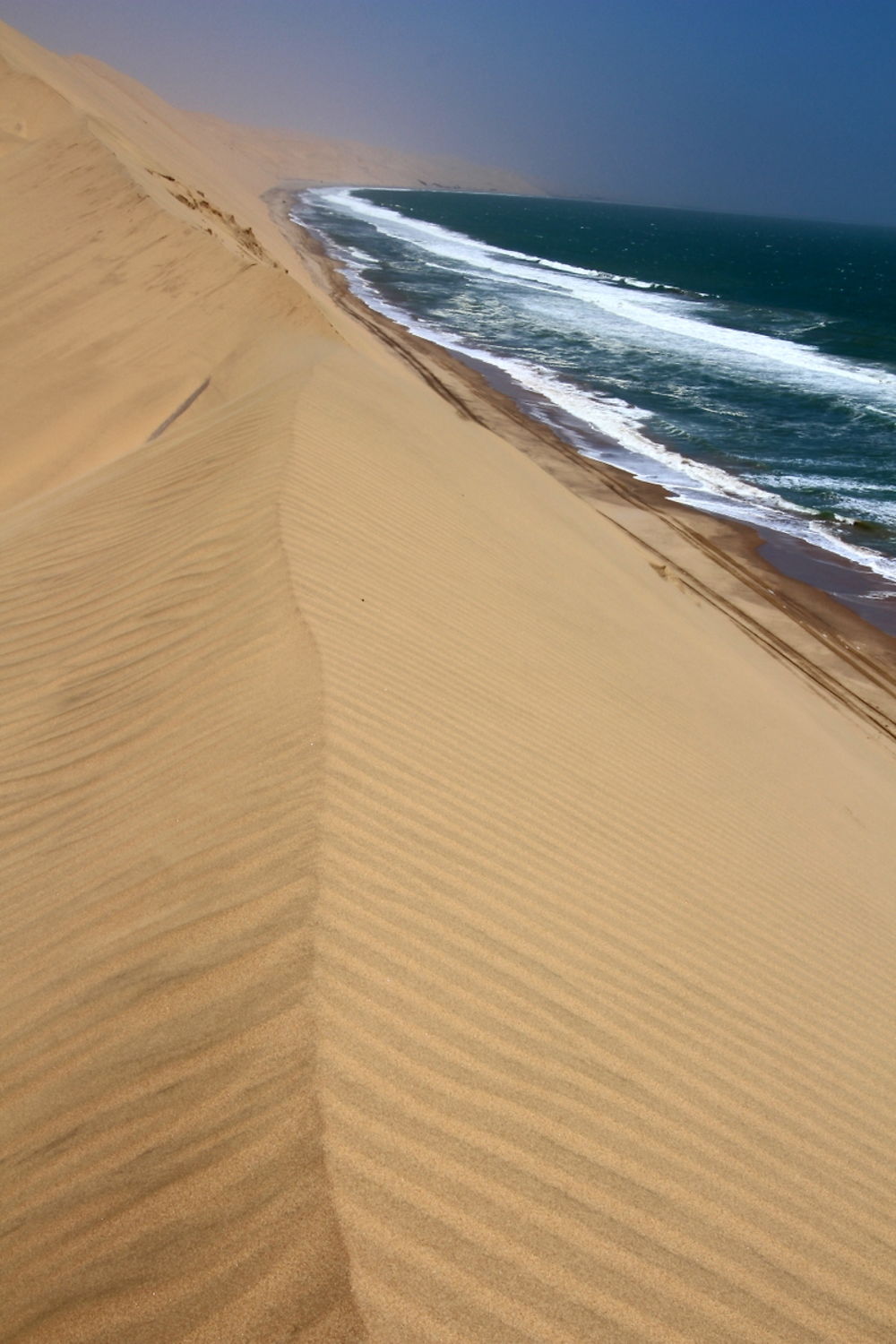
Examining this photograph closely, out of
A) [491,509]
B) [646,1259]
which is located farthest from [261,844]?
[491,509]

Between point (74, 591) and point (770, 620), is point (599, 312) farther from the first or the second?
point (74, 591)

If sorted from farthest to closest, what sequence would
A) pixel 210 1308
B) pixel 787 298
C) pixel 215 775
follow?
pixel 787 298 → pixel 215 775 → pixel 210 1308

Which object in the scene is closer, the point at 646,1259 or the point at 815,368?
the point at 646,1259

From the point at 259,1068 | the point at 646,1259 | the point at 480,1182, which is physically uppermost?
the point at 259,1068

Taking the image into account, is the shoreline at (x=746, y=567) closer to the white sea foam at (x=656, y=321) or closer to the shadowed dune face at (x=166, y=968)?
the shadowed dune face at (x=166, y=968)

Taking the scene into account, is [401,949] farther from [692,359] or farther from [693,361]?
[692,359]

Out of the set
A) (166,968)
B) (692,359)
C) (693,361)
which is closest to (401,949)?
(166,968)
